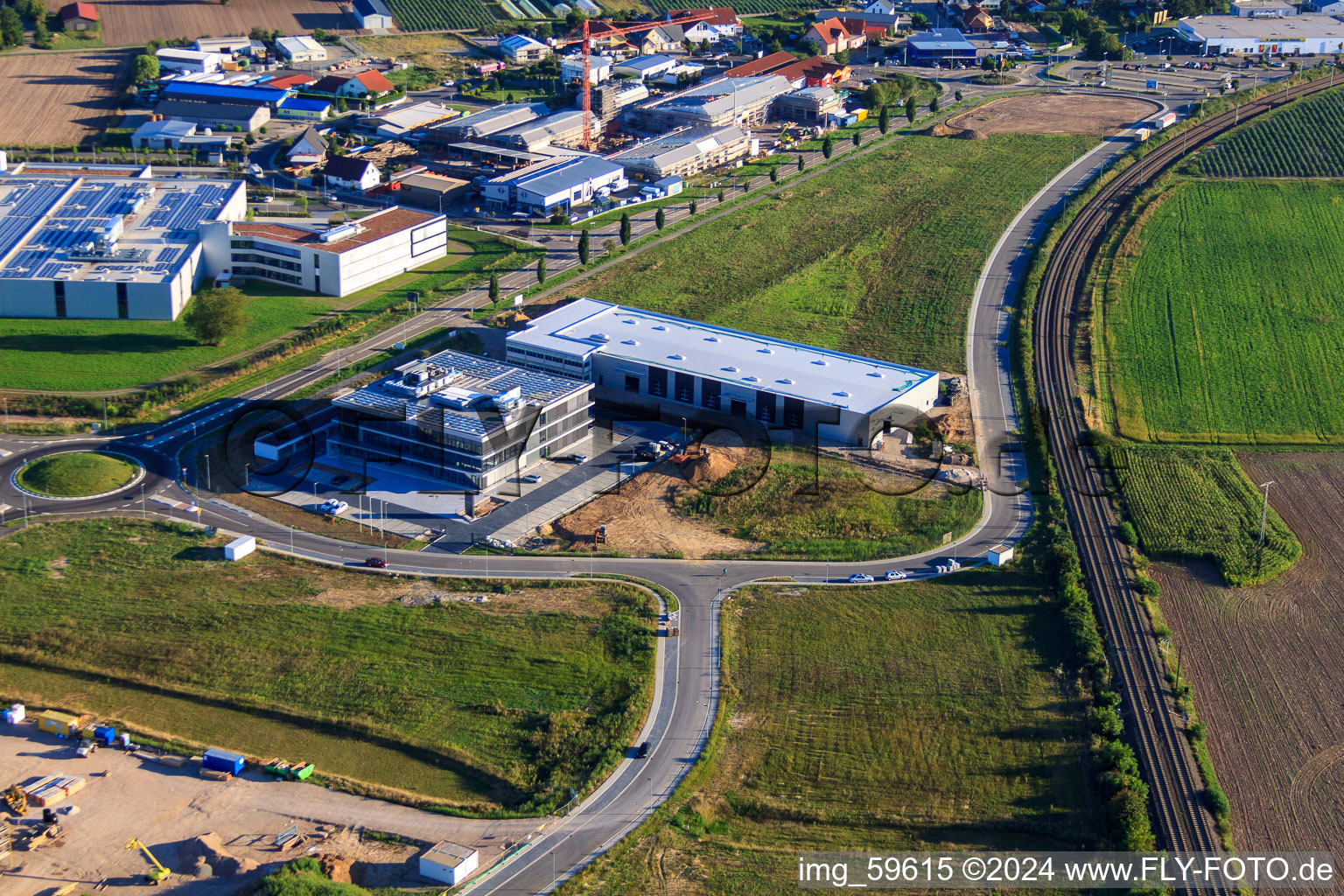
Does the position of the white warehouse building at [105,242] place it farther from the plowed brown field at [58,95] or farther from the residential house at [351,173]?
the plowed brown field at [58,95]

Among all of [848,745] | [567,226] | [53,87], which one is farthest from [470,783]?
[53,87]

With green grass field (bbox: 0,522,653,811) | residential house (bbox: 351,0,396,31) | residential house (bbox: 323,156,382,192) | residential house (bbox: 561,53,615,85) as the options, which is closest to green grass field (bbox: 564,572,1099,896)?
green grass field (bbox: 0,522,653,811)

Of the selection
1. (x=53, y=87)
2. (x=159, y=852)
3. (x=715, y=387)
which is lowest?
(x=159, y=852)

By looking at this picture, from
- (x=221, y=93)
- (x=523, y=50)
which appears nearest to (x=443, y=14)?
(x=523, y=50)

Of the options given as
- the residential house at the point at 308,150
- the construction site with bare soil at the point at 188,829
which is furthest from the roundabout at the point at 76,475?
the residential house at the point at 308,150

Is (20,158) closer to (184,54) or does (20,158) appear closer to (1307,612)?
(184,54)
